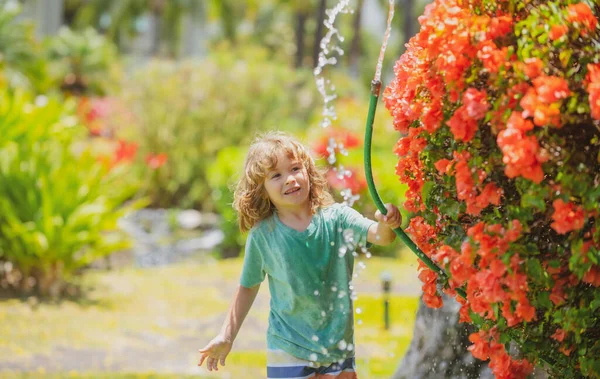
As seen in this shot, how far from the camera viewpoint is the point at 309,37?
58.2 meters

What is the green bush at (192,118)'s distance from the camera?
16.2 m

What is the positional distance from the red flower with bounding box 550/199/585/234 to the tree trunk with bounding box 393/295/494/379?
1752 millimetres

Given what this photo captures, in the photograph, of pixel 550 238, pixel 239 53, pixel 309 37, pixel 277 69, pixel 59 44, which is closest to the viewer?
pixel 550 238

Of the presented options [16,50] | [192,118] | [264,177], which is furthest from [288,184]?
[16,50]

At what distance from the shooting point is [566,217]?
2.30 metres

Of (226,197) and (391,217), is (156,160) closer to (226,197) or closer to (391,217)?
(226,197)

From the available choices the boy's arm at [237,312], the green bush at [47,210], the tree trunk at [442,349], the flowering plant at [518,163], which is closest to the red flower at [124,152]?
the green bush at [47,210]

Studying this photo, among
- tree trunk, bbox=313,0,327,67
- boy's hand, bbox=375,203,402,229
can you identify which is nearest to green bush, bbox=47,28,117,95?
tree trunk, bbox=313,0,327,67

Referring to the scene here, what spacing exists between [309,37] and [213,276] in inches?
1921

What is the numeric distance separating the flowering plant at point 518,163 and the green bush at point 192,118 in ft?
44.0

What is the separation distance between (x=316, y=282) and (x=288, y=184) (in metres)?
0.35

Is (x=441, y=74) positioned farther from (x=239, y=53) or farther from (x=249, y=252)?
(x=239, y=53)

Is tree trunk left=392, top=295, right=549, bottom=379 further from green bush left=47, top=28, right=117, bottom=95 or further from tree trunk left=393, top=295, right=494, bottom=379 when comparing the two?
green bush left=47, top=28, right=117, bottom=95

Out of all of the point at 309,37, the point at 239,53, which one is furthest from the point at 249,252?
the point at 309,37
